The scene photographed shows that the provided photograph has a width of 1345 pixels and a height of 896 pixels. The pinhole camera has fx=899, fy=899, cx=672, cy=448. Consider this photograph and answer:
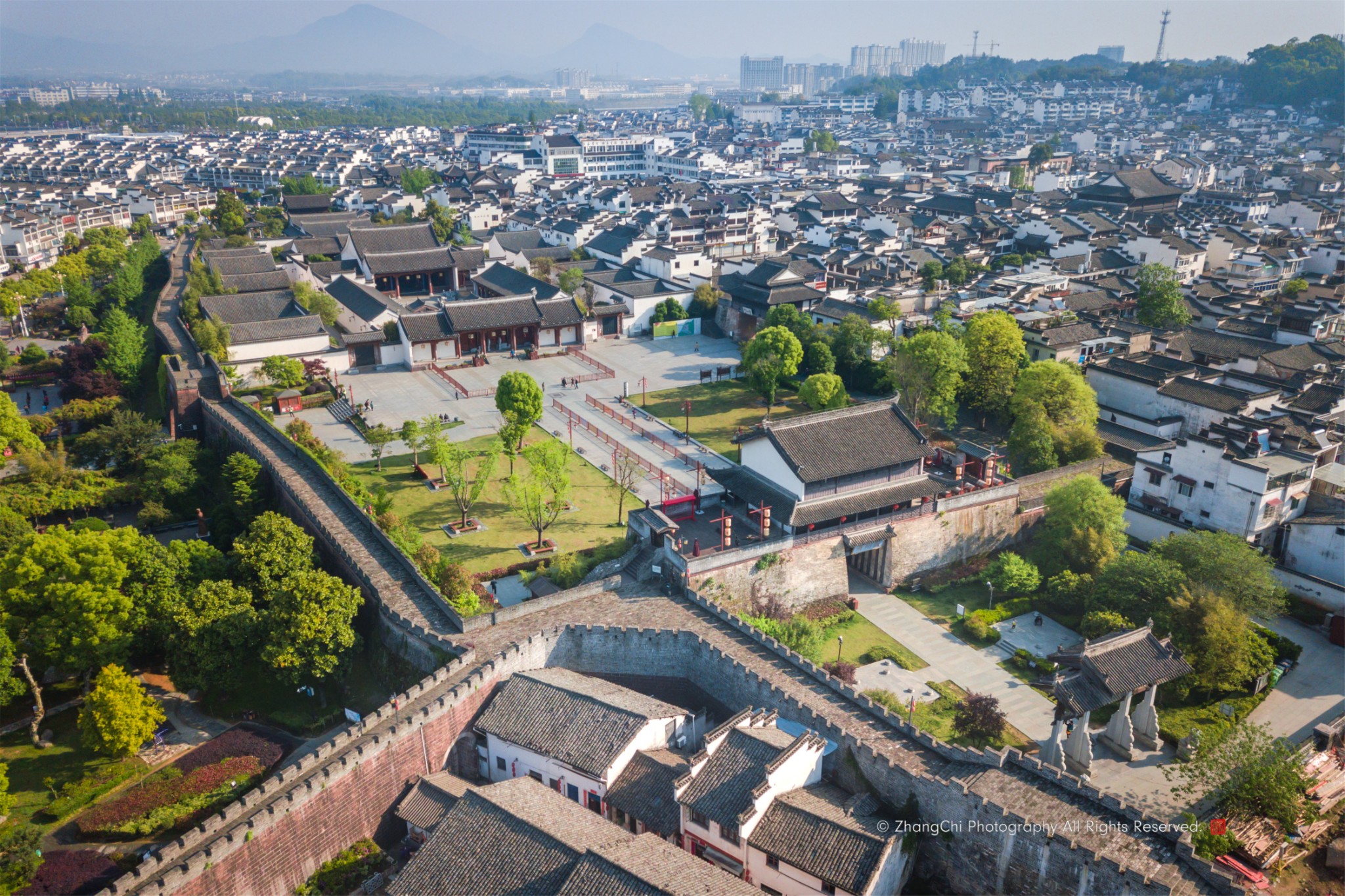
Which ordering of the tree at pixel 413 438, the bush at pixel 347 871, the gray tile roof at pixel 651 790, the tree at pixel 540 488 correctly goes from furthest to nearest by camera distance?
1. the tree at pixel 413 438
2. the tree at pixel 540 488
3. the gray tile roof at pixel 651 790
4. the bush at pixel 347 871

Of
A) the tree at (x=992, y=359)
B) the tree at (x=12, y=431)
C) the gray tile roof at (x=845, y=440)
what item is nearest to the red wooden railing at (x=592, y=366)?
the gray tile roof at (x=845, y=440)

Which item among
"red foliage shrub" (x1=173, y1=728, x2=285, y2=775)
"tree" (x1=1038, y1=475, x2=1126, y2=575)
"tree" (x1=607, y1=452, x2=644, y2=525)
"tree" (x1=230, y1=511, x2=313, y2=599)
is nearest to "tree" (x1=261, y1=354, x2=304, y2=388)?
"tree" (x1=607, y1=452, x2=644, y2=525)

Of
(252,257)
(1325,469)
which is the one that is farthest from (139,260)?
(1325,469)

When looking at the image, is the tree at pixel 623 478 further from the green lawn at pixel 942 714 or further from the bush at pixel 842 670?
the green lawn at pixel 942 714

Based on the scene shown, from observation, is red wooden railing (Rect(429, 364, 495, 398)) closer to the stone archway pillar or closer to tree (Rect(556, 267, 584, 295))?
tree (Rect(556, 267, 584, 295))

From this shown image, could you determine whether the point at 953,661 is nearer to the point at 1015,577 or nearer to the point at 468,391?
the point at 1015,577

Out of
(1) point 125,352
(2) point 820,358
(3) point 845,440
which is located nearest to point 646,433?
(2) point 820,358
